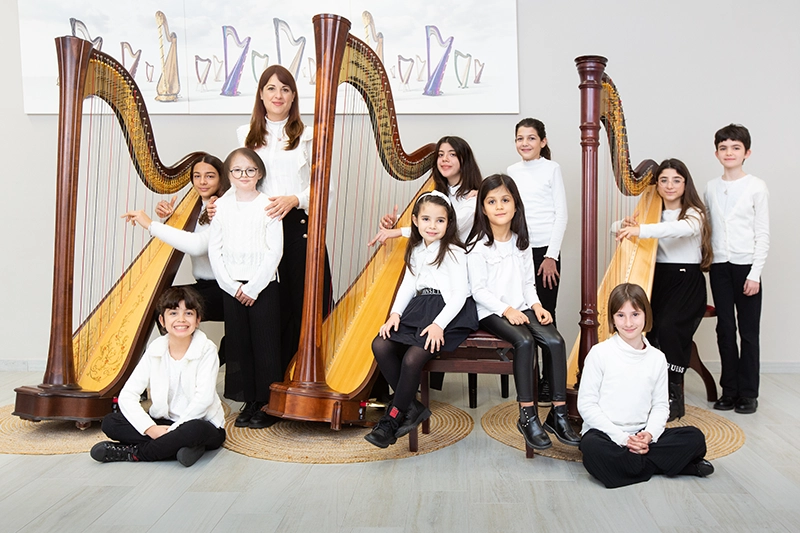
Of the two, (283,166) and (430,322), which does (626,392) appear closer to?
(430,322)

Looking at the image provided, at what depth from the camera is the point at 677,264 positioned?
3.44 m

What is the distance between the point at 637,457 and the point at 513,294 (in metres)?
0.79

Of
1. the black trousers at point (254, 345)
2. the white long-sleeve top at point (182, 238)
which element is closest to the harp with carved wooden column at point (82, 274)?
the white long-sleeve top at point (182, 238)

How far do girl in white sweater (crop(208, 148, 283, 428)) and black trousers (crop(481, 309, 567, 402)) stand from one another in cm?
94

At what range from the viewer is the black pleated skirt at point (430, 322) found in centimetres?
281

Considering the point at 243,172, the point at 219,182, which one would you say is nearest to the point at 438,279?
the point at 243,172

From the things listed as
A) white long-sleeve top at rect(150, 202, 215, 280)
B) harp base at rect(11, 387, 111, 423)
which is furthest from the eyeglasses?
harp base at rect(11, 387, 111, 423)

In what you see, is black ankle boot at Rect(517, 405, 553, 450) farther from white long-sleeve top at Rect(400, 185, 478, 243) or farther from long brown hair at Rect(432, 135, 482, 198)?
long brown hair at Rect(432, 135, 482, 198)

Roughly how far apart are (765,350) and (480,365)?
2419 mm

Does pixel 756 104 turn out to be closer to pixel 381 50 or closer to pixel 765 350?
pixel 765 350

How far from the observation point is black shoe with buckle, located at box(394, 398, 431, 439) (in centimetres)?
274

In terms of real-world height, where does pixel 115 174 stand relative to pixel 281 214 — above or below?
above

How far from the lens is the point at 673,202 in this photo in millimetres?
3480

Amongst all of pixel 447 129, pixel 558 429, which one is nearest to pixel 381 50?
pixel 447 129
